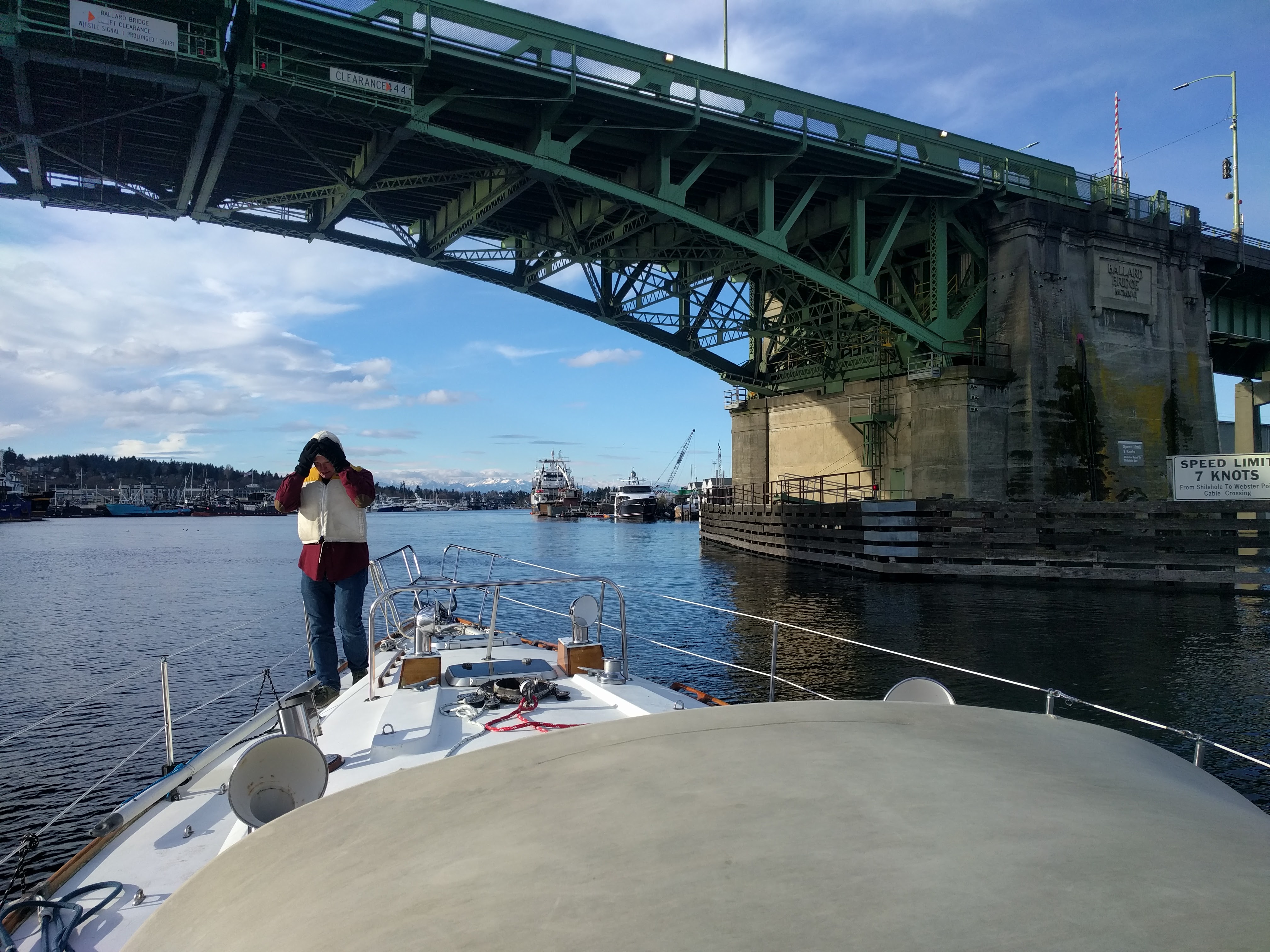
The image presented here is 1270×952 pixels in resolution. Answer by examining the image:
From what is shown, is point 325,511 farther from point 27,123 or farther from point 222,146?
point 27,123

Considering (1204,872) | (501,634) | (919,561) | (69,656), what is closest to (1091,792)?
(1204,872)

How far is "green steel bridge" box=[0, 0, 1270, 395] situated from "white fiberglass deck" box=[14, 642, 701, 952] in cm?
1824

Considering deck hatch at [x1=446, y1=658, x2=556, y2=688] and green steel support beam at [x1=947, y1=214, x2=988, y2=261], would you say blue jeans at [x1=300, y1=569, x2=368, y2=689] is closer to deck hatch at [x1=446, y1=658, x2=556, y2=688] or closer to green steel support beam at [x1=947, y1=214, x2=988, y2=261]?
deck hatch at [x1=446, y1=658, x2=556, y2=688]

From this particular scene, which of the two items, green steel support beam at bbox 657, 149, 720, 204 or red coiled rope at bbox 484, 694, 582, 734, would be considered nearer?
red coiled rope at bbox 484, 694, 582, 734

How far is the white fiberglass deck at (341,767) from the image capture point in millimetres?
3822

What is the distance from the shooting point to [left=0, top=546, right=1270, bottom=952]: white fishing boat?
142 cm

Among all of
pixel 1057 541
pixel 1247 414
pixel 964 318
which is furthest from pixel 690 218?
pixel 1247 414

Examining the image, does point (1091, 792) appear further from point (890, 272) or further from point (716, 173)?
point (890, 272)

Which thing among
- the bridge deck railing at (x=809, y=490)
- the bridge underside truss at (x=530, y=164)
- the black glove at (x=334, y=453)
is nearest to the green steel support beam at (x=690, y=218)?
the bridge underside truss at (x=530, y=164)

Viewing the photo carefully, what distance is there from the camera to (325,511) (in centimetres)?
700

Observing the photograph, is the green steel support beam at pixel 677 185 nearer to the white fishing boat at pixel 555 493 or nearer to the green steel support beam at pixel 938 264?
the green steel support beam at pixel 938 264

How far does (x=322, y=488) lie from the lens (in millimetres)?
6973

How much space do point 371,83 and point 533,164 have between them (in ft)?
15.3

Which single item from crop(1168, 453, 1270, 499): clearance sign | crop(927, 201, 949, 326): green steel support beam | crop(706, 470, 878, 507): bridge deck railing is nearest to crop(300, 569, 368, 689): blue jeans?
crop(1168, 453, 1270, 499): clearance sign
